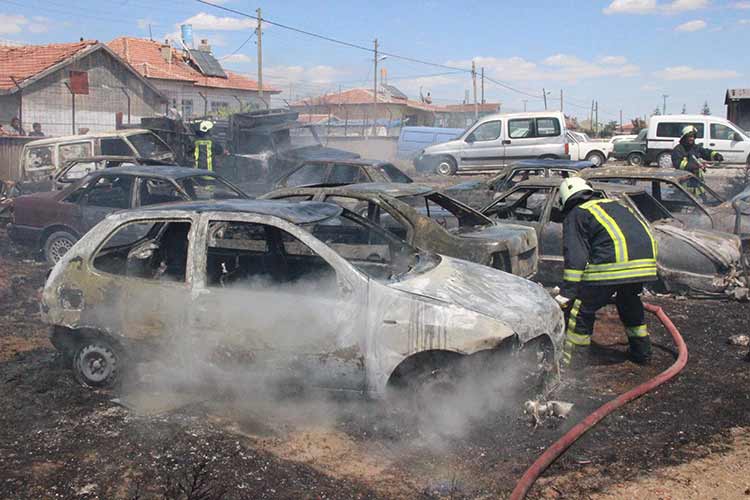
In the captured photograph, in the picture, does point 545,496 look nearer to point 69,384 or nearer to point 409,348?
point 409,348

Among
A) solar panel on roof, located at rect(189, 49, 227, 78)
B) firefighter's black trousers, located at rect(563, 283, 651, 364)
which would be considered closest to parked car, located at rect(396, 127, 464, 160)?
solar panel on roof, located at rect(189, 49, 227, 78)

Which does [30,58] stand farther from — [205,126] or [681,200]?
[681,200]

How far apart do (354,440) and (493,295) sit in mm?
1315

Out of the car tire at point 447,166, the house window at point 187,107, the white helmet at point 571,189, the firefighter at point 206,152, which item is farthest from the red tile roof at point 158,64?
the white helmet at point 571,189

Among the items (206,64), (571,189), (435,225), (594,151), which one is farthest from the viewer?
(206,64)

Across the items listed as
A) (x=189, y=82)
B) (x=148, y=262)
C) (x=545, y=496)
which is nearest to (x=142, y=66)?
(x=189, y=82)

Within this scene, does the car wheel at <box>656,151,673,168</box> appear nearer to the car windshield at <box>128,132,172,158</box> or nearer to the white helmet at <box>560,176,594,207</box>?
the car windshield at <box>128,132,172,158</box>

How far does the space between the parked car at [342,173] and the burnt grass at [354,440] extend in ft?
20.3

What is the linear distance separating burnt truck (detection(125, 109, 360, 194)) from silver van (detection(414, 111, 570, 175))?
4.06 metres

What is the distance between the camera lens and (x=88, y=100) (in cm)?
2869

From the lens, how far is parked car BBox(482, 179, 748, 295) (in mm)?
7672

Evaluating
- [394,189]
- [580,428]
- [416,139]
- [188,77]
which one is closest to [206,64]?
[188,77]

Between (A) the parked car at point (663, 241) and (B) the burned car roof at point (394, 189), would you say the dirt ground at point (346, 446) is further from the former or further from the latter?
(B) the burned car roof at point (394, 189)

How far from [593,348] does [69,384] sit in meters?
4.42
